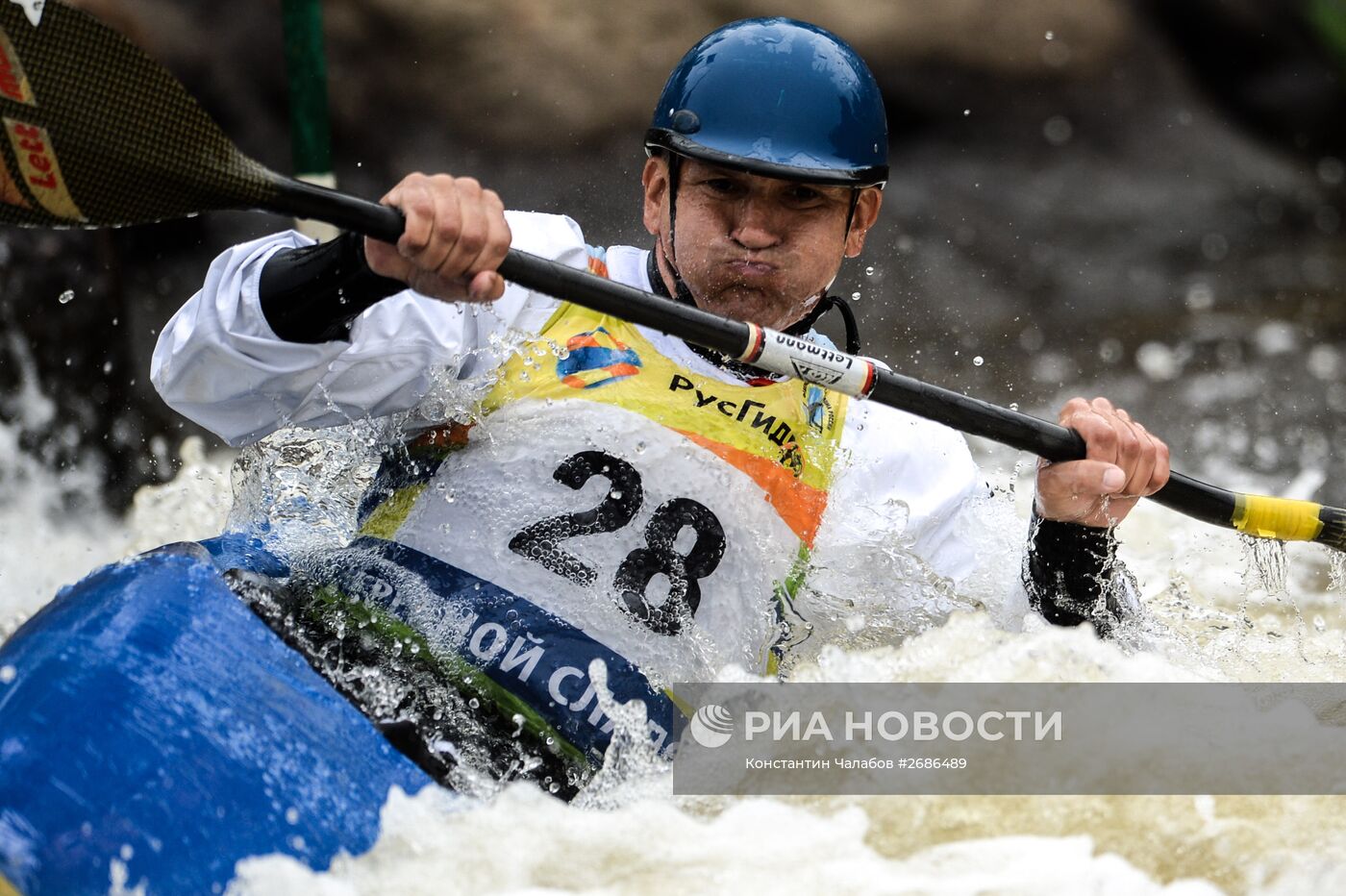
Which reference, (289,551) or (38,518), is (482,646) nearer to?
(289,551)

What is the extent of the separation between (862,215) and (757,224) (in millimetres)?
356

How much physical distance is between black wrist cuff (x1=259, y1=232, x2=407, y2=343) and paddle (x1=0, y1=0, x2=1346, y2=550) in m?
0.11

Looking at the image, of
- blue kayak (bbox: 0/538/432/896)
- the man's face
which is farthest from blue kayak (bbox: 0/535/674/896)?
the man's face

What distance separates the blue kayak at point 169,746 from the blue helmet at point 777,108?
3.50 feet

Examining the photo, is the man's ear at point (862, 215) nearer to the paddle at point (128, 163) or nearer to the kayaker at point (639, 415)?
the kayaker at point (639, 415)

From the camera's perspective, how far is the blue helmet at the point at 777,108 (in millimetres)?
2279

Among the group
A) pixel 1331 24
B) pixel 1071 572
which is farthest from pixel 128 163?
pixel 1331 24

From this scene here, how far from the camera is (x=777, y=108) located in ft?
7.55

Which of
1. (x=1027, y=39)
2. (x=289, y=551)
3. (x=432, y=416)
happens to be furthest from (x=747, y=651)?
(x=1027, y=39)

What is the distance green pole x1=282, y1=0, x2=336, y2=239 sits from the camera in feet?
12.3

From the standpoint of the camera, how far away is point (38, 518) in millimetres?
4602

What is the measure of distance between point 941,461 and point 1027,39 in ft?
15.4

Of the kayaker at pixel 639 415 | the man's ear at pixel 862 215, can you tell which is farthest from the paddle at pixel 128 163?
the man's ear at pixel 862 215

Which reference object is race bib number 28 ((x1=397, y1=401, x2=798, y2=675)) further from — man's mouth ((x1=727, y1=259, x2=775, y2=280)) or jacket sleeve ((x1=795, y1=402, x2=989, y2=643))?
man's mouth ((x1=727, y1=259, x2=775, y2=280))
